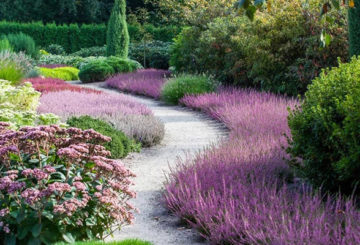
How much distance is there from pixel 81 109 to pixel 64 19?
99.8ft

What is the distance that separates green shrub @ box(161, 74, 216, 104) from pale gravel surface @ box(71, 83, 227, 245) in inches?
18.9

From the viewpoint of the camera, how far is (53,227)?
3.55 metres

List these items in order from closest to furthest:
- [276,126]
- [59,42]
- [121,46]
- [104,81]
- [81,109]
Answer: [276,126] < [81,109] < [104,81] < [121,46] < [59,42]

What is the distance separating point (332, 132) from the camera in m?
4.40

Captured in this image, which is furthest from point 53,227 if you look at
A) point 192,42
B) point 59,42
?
point 59,42

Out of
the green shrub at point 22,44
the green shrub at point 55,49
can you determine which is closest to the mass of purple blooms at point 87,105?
the green shrub at point 22,44

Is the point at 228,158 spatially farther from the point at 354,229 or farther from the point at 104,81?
the point at 104,81

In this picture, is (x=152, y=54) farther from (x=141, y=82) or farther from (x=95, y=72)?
(x=141, y=82)

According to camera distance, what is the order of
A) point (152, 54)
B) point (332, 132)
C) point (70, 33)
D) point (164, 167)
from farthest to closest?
point (70, 33)
point (152, 54)
point (164, 167)
point (332, 132)

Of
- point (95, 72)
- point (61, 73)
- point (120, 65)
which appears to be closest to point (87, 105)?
A: point (95, 72)

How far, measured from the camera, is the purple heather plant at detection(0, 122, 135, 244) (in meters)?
3.41

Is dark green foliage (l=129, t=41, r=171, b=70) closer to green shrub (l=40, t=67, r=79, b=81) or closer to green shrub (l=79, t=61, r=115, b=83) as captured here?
green shrub (l=40, t=67, r=79, b=81)

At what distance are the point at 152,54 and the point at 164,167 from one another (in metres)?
18.3


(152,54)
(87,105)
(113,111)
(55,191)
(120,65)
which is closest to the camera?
(55,191)
